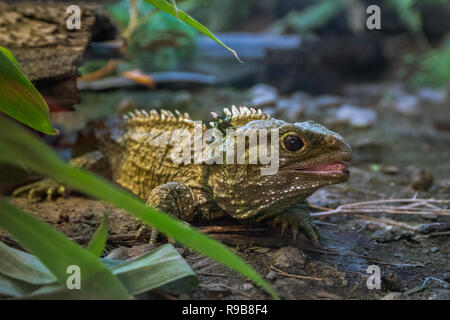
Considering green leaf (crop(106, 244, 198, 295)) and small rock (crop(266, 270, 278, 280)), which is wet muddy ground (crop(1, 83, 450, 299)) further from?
green leaf (crop(106, 244, 198, 295))

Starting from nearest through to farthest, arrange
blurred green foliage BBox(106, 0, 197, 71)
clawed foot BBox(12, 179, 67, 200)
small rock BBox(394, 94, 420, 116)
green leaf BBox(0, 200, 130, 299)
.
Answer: green leaf BBox(0, 200, 130, 299) → clawed foot BBox(12, 179, 67, 200) → blurred green foliage BBox(106, 0, 197, 71) → small rock BBox(394, 94, 420, 116)

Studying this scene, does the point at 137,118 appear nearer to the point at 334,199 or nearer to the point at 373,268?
the point at 334,199

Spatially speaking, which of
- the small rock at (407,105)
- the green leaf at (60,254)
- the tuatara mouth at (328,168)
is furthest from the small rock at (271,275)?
the small rock at (407,105)

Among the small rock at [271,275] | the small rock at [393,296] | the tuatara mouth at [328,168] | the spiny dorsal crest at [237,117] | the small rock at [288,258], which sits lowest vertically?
the small rock at [393,296]

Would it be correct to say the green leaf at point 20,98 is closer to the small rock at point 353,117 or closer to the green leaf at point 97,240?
the green leaf at point 97,240

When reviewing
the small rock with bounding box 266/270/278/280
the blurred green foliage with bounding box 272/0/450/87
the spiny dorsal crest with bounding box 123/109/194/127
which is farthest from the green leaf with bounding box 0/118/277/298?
the blurred green foliage with bounding box 272/0/450/87
